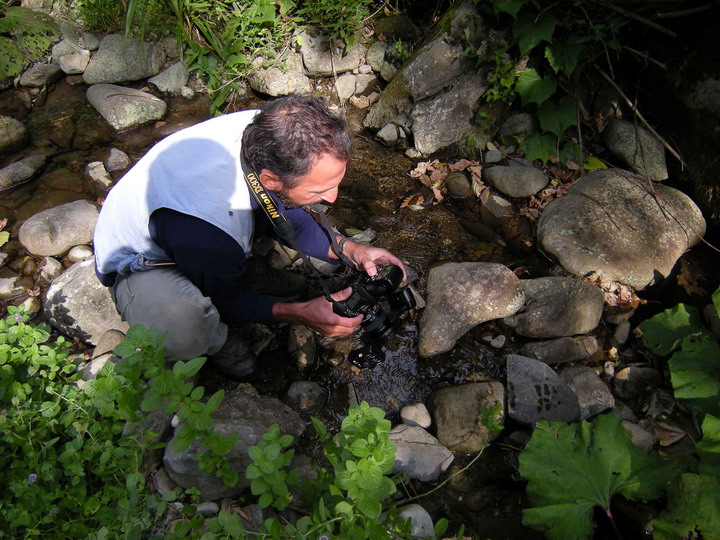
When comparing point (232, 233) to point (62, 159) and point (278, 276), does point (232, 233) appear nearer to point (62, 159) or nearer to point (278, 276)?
point (278, 276)

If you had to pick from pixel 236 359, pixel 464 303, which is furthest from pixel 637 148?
pixel 236 359

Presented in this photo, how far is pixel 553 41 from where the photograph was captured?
13.3 ft

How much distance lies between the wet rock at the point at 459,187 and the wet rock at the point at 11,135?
415 cm

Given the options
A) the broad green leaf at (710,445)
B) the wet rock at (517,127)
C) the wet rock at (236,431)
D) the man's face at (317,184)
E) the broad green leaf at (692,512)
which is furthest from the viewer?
the wet rock at (517,127)

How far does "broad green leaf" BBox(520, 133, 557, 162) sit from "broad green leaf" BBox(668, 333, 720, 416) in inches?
84.3

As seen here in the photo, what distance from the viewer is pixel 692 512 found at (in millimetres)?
2006

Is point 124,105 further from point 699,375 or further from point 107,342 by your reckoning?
point 699,375

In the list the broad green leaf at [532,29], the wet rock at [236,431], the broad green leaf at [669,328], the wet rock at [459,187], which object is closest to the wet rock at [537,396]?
the broad green leaf at [669,328]

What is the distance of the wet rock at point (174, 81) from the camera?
17.0 ft

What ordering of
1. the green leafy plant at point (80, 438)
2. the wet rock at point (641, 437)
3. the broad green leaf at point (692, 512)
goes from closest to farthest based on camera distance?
the green leafy plant at point (80, 438), the broad green leaf at point (692, 512), the wet rock at point (641, 437)

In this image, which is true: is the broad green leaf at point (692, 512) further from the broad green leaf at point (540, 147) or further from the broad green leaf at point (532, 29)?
the broad green leaf at point (532, 29)

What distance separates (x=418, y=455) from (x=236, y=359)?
125 cm

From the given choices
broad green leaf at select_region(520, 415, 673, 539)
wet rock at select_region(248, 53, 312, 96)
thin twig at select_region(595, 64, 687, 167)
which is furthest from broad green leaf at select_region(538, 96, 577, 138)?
broad green leaf at select_region(520, 415, 673, 539)

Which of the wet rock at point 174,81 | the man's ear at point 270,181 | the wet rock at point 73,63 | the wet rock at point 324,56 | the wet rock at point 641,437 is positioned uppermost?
the man's ear at point 270,181
